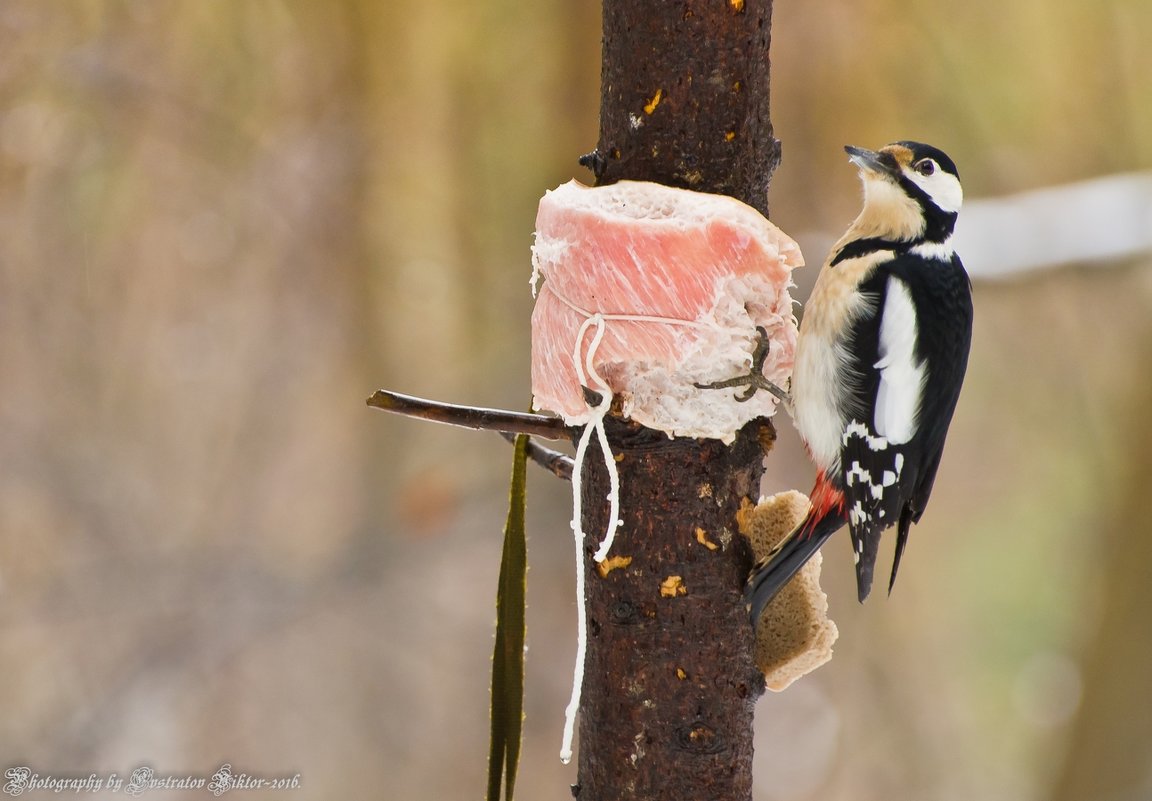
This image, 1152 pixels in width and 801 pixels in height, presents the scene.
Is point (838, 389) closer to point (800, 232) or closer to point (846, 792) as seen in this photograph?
point (800, 232)

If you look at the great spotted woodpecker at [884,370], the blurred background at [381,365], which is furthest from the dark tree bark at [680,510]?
the blurred background at [381,365]

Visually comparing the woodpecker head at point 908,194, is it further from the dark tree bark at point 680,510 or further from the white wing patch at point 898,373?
the dark tree bark at point 680,510

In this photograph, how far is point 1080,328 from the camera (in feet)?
11.5

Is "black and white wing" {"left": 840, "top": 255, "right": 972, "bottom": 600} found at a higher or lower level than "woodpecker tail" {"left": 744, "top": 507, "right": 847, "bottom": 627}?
higher

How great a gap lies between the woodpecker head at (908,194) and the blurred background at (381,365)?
4.58 feet

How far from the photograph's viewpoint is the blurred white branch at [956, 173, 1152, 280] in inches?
106

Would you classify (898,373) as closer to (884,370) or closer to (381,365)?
(884,370)

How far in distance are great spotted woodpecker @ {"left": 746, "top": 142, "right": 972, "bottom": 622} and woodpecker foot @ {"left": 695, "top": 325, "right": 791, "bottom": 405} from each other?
12cm

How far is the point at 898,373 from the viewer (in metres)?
1.29

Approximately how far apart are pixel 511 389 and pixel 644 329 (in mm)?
Answer: 2170

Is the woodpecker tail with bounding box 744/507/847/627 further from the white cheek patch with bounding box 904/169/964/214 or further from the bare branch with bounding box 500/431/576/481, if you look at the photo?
the white cheek patch with bounding box 904/169/964/214

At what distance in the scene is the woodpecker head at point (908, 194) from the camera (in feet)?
4.46

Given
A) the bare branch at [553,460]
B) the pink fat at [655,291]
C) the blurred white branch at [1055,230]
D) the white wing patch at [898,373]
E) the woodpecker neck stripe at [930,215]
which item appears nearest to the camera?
the pink fat at [655,291]

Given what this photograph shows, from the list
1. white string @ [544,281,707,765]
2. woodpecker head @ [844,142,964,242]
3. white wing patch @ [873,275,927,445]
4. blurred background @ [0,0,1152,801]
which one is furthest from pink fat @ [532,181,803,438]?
blurred background @ [0,0,1152,801]
